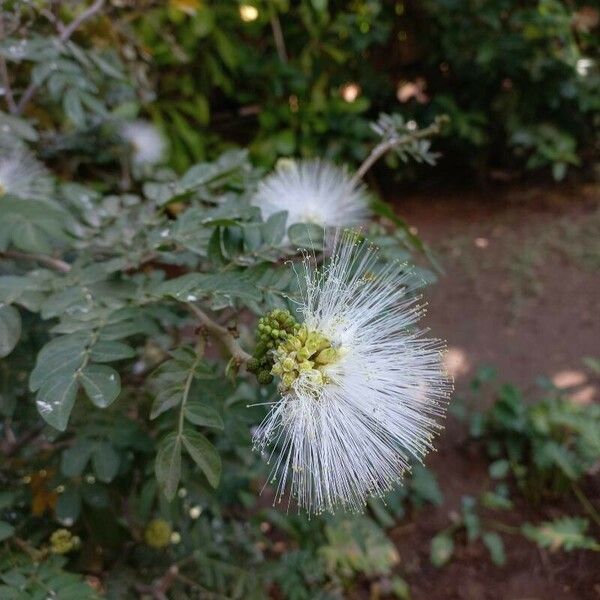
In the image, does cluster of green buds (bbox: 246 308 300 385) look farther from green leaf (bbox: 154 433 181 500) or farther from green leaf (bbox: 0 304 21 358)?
green leaf (bbox: 0 304 21 358)

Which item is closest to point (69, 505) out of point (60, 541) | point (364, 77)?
point (60, 541)

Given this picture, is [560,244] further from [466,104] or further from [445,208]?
[466,104]

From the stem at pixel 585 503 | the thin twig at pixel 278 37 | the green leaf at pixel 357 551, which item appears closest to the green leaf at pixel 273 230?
the green leaf at pixel 357 551

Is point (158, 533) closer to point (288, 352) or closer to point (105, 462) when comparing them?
point (105, 462)

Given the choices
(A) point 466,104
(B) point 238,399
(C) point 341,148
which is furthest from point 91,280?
(A) point 466,104

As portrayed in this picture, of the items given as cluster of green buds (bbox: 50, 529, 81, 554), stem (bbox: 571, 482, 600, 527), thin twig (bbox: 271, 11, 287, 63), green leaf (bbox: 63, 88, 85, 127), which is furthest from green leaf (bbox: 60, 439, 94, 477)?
thin twig (bbox: 271, 11, 287, 63)
